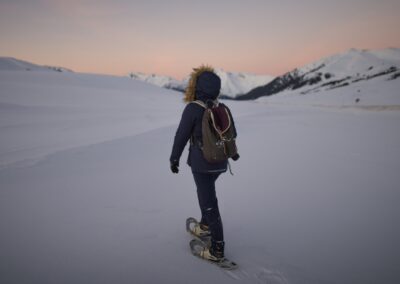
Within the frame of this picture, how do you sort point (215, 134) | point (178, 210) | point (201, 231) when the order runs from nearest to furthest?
point (215, 134)
point (201, 231)
point (178, 210)

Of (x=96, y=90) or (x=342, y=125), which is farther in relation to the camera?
(x=96, y=90)

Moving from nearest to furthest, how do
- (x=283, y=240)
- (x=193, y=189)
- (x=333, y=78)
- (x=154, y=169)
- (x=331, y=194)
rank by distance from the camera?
(x=283, y=240), (x=331, y=194), (x=193, y=189), (x=154, y=169), (x=333, y=78)

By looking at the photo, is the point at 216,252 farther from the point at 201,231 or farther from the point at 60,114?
the point at 60,114

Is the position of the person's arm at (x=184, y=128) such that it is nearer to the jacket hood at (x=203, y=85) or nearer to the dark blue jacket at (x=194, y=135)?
the dark blue jacket at (x=194, y=135)

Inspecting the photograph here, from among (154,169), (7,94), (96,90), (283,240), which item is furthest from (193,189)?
(96,90)

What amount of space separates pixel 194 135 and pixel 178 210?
6.48 feet

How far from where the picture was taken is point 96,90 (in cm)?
1689

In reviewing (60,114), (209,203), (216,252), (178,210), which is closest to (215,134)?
(209,203)

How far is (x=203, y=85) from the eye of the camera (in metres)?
3.09

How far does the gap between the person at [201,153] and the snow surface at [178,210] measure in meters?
0.42

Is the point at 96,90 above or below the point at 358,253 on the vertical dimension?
above

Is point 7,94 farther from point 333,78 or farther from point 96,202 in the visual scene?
point 333,78

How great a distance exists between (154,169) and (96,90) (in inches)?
490

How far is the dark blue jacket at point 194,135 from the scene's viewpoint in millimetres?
3023
